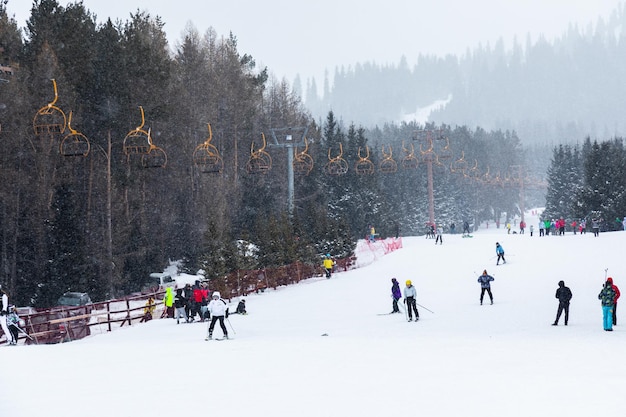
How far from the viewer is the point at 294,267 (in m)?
43.8

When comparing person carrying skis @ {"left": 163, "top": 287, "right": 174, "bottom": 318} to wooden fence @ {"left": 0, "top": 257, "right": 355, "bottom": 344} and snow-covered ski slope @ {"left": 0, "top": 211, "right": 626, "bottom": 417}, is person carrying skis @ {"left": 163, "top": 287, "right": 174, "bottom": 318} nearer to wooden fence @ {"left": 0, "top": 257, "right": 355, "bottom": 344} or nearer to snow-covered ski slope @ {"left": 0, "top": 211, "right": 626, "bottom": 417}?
wooden fence @ {"left": 0, "top": 257, "right": 355, "bottom": 344}

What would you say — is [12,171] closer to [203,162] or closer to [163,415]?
[203,162]

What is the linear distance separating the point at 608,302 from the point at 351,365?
8.69 meters

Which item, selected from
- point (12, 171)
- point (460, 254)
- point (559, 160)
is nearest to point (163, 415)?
point (12, 171)

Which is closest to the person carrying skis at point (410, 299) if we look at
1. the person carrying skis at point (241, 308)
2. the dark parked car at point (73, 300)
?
the person carrying skis at point (241, 308)

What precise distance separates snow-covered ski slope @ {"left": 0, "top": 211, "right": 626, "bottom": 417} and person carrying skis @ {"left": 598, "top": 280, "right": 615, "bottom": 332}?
0.43m

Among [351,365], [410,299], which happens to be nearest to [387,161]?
[410,299]

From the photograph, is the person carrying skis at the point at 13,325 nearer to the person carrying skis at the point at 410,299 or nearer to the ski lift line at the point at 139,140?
the ski lift line at the point at 139,140

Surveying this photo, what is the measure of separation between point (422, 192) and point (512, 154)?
63023 millimetres

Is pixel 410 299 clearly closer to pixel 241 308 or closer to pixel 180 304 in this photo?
pixel 241 308

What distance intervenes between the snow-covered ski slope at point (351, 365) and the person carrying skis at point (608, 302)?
0.43 meters

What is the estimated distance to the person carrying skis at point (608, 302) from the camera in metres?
20.4

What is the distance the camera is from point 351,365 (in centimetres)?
1570

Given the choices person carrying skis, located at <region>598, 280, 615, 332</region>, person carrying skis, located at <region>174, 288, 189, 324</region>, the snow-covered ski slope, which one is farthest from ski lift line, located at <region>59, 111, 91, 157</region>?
person carrying skis, located at <region>598, 280, 615, 332</region>
